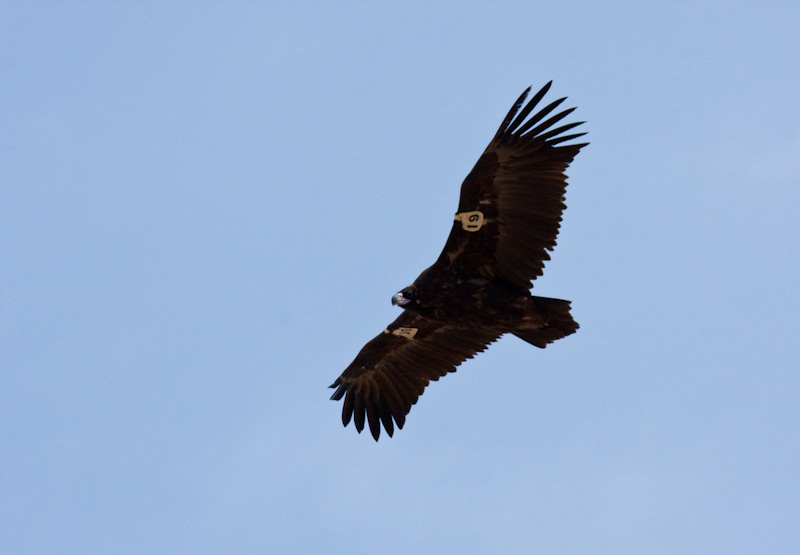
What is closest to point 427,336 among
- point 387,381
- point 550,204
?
point 387,381

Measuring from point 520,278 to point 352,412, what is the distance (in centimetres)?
406

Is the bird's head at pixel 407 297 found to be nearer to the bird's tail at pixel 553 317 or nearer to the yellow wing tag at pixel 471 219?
the yellow wing tag at pixel 471 219

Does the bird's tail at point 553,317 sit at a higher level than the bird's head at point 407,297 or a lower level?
lower

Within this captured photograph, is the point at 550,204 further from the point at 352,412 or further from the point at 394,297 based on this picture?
the point at 352,412

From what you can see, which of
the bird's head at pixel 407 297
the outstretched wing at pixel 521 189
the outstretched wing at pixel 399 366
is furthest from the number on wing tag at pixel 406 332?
the outstretched wing at pixel 521 189

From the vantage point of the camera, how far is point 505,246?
52.7 feet

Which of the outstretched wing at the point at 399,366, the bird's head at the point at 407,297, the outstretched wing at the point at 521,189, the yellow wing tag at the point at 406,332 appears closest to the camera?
the outstretched wing at the point at 521,189

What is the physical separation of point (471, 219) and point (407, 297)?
1.63 meters

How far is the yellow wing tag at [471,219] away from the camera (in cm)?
1592

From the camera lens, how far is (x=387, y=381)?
59.7ft

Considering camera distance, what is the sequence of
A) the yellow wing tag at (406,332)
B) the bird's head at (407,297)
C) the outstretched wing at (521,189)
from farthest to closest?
the yellow wing tag at (406,332) → the bird's head at (407,297) → the outstretched wing at (521,189)

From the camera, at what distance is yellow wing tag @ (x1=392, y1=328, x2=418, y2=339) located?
17.9m

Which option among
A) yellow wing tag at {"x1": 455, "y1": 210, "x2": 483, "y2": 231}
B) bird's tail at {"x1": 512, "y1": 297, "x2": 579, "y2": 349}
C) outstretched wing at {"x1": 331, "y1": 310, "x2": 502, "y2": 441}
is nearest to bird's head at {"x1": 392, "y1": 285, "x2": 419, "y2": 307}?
outstretched wing at {"x1": 331, "y1": 310, "x2": 502, "y2": 441}

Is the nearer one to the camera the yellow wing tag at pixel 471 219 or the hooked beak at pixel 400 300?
the yellow wing tag at pixel 471 219
